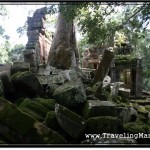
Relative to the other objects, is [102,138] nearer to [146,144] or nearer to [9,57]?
[146,144]

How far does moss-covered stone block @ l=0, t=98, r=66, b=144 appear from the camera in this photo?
4168 millimetres

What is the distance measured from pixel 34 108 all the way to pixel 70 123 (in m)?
0.81

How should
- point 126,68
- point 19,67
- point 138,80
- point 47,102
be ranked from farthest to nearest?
point 126,68 → point 138,80 → point 19,67 → point 47,102

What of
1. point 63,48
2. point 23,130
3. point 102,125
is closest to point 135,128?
point 102,125

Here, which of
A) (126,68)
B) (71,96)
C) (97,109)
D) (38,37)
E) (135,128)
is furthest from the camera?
(126,68)

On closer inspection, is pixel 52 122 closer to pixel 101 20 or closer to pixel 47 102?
pixel 47 102

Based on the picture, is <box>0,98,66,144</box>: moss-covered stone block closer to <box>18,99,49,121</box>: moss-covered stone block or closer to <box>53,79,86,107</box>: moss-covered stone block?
<box>18,99,49,121</box>: moss-covered stone block

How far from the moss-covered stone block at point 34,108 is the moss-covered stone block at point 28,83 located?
0.53m

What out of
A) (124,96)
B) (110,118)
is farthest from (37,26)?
(110,118)

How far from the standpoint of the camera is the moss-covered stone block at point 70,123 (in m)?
4.53

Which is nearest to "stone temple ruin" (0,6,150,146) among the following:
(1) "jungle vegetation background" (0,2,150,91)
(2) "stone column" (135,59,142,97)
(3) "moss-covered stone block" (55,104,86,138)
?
(3) "moss-covered stone block" (55,104,86,138)

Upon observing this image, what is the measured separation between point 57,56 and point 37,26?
1.92 meters

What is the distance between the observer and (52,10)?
650cm

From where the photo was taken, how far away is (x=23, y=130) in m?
4.17
